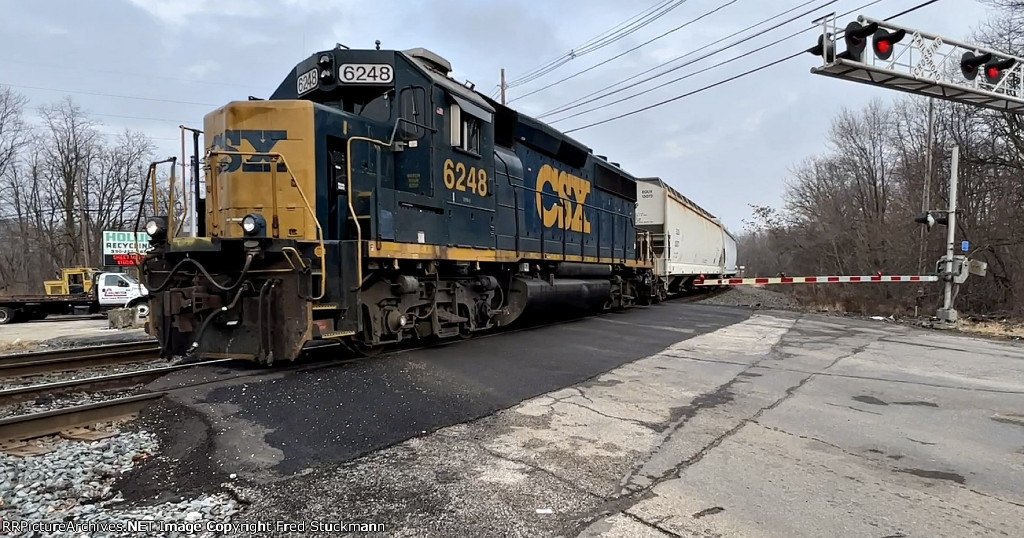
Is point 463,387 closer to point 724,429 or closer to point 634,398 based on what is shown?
point 634,398

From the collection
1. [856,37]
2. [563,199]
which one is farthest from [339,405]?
[856,37]

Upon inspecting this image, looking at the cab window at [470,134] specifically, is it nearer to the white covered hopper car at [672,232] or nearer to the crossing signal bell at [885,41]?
the crossing signal bell at [885,41]

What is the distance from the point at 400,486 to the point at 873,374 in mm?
6555

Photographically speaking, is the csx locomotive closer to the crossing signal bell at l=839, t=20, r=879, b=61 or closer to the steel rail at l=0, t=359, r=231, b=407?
the steel rail at l=0, t=359, r=231, b=407

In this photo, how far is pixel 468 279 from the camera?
8.16 meters

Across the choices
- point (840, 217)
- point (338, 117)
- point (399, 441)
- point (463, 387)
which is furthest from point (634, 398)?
point (840, 217)

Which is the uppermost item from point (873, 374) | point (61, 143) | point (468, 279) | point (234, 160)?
point (61, 143)

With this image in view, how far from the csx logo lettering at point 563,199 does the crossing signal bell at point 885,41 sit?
631 cm

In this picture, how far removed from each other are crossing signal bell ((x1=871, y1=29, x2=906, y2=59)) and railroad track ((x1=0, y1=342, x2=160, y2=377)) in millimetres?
14171

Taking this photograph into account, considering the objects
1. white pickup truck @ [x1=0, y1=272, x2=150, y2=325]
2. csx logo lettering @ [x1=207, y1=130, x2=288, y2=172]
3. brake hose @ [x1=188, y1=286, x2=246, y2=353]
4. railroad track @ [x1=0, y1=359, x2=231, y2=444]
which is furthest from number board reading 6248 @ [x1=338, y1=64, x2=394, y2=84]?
white pickup truck @ [x1=0, y1=272, x2=150, y2=325]

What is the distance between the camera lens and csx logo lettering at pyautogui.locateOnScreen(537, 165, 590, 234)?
10.5 meters

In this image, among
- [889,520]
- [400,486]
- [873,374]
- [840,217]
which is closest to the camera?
[889,520]

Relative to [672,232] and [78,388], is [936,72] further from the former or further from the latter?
[78,388]

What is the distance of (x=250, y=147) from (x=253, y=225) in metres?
1.10
